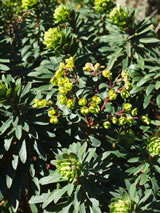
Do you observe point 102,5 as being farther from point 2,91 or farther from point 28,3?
point 2,91

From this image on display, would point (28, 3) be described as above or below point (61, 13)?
above

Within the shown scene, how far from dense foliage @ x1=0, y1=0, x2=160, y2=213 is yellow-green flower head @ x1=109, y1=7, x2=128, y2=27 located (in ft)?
0.04

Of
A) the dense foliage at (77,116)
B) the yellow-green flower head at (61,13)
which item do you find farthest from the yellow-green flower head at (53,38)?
the yellow-green flower head at (61,13)

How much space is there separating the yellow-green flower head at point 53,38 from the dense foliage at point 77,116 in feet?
0.03

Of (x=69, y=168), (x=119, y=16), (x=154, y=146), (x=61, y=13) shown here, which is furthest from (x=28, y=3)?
(x=154, y=146)

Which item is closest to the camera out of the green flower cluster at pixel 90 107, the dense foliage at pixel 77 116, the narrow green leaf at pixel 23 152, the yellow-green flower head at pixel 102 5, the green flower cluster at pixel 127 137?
the green flower cluster at pixel 90 107

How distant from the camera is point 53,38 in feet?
8.39

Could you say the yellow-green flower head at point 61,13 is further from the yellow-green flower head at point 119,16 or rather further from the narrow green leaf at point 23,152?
the narrow green leaf at point 23,152

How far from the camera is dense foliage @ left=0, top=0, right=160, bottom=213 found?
223cm

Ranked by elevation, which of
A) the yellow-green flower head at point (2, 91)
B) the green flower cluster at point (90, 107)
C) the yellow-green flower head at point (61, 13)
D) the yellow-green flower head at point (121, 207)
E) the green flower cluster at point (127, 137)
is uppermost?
the yellow-green flower head at point (61, 13)

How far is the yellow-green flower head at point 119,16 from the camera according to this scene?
112 inches

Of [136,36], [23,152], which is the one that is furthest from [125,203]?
[136,36]

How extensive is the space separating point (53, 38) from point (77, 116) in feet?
2.70

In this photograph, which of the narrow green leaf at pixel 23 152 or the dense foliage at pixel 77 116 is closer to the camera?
the dense foliage at pixel 77 116
